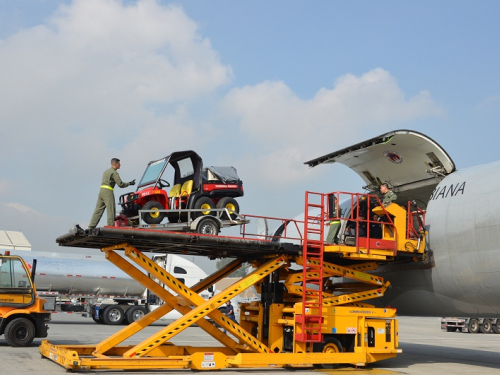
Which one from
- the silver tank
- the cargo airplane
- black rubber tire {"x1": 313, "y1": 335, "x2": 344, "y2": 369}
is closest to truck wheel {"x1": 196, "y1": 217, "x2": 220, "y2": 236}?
black rubber tire {"x1": 313, "y1": 335, "x2": 344, "y2": 369}

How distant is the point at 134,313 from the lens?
3259 cm

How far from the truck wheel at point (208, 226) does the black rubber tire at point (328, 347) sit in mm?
3589

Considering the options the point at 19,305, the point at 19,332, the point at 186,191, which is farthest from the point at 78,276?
the point at 186,191

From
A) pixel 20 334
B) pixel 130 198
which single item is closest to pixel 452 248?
pixel 130 198

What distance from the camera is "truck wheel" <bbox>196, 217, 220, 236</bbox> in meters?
14.3

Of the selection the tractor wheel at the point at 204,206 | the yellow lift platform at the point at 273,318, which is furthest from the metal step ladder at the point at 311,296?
the tractor wheel at the point at 204,206

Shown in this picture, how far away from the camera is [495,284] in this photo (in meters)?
13.3

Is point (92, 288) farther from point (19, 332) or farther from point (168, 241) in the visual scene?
point (168, 241)

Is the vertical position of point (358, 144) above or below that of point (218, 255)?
above

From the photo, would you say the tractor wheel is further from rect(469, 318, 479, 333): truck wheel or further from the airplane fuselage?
rect(469, 318, 479, 333): truck wheel

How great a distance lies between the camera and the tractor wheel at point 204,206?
14.8 metres

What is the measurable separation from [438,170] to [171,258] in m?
20.5

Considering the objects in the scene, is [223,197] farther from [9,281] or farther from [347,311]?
[9,281]

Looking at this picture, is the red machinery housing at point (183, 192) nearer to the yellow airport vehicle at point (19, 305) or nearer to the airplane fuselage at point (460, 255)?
the airplane fuselage at point (460, 255)
